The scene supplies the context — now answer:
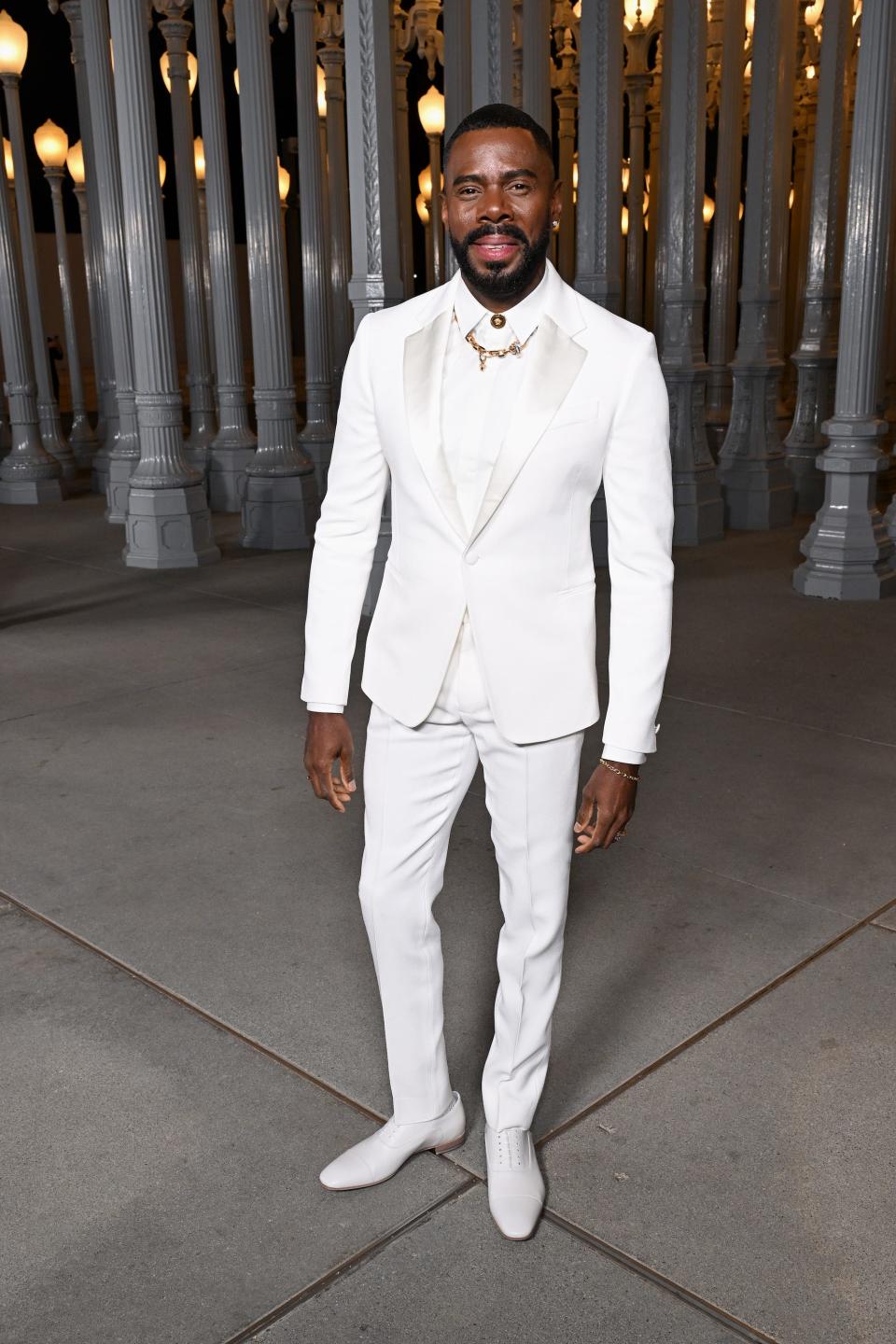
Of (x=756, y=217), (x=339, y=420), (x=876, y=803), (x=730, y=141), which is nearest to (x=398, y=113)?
(x=730, y=141)

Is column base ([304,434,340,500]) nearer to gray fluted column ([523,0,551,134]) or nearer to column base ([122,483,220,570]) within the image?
column base ([122,483,220,570])

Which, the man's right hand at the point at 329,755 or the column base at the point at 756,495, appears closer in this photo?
the man's right hand at the point at 329,755

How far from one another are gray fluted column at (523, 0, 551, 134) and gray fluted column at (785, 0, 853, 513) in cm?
272

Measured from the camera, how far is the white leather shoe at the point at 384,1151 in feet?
8.98

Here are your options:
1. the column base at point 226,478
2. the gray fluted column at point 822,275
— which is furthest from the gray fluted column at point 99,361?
the gray fluted column at point 822,275

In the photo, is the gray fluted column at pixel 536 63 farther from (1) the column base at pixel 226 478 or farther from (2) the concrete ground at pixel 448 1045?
(2) the concrete ground at pixel 448 1045

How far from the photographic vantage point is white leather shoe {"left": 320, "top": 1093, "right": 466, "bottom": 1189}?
8.98ft

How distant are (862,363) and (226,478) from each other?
21.8ft

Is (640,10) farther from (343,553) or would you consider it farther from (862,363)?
(343,553)

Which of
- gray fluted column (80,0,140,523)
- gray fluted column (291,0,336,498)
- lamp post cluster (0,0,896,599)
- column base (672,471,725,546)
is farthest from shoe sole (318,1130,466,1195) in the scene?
gray fluted column (291,0,336,498)

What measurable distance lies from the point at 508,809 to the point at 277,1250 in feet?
3.28

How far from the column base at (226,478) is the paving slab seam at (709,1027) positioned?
32.4 ft

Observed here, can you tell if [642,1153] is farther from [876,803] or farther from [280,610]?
[280,610]

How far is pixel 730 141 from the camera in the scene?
12.8 meters
